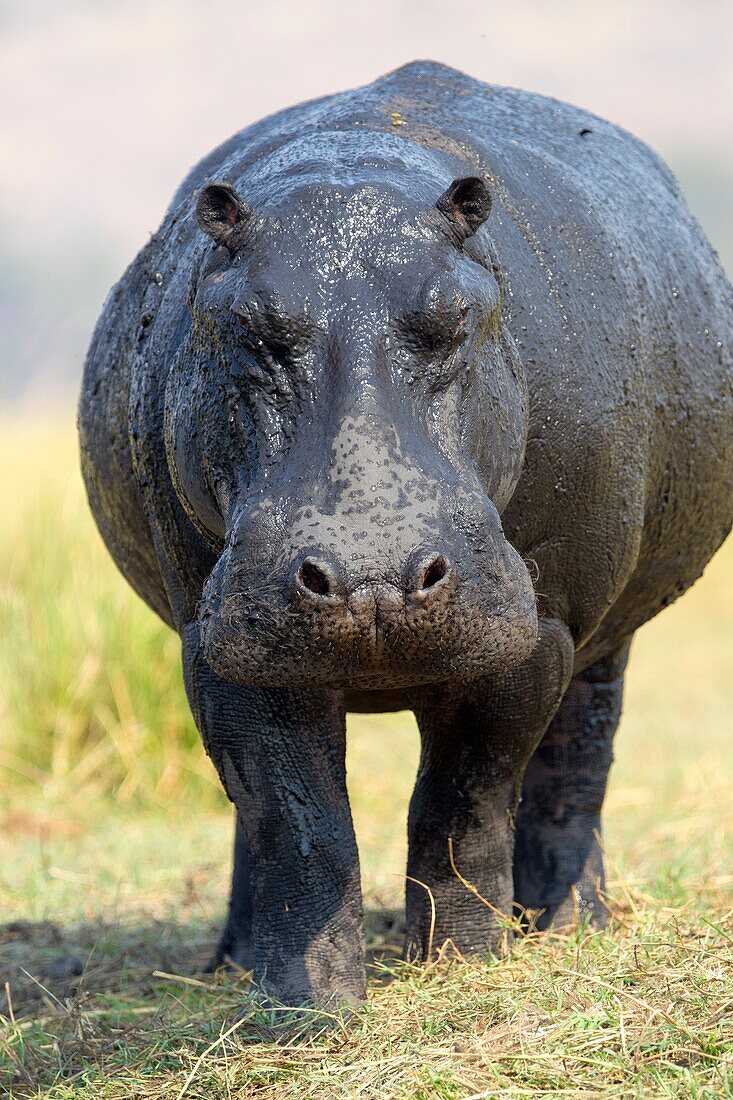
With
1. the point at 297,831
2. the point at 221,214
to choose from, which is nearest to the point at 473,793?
the point at 297,831

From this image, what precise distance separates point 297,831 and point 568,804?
1507 mm

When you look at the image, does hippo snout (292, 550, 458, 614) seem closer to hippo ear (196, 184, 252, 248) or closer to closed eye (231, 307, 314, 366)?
closed eye (231, 307, 314, 366)

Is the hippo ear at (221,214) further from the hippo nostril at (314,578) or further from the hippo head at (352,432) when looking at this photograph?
the hippo nostril at (314,578)

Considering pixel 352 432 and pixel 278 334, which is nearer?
pixel 352 432

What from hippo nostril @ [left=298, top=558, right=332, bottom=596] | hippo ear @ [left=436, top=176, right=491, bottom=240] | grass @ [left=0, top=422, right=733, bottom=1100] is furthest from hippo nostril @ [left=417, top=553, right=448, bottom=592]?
grass @ [left=0, top=422, right=733, bottom=1100]

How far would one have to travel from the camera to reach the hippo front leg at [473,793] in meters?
4.02

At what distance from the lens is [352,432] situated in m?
3.01

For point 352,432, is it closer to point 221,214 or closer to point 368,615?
point 368,615

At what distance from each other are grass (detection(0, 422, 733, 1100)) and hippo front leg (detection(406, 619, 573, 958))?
0.45 ft

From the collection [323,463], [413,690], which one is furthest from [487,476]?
[413,690]

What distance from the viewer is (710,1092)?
9.95 feet

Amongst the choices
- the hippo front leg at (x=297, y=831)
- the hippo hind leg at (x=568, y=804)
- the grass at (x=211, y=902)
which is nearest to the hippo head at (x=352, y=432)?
the hippo front leg at (x=297, y=831)

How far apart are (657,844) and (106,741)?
295cm

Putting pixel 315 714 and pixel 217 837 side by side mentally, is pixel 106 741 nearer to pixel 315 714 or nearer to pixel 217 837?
pixel 217 837
